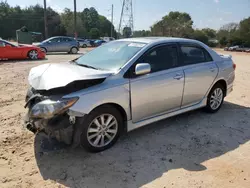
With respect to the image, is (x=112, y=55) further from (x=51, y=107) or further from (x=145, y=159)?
(x=145, y=159)

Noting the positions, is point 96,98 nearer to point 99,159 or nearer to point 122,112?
point 122,112

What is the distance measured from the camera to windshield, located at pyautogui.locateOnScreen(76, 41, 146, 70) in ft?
13.2

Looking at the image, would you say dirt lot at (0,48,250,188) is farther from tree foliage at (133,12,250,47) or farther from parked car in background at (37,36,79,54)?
tree foliage at (133,12,250,47)

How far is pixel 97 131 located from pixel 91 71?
0.90 meters

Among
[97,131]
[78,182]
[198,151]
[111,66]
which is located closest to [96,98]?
[97,131]

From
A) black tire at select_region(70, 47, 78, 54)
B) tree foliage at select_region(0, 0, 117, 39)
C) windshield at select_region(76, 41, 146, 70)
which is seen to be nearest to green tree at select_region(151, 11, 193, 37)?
tree foliage at select_region(0, 0, 117, 39)

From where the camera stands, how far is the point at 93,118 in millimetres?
3486

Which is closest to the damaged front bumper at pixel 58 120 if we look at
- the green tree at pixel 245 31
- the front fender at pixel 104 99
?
the front fender at pixel 104 99

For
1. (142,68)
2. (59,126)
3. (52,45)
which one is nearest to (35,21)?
(52,45)

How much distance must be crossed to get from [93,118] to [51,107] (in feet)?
1.93

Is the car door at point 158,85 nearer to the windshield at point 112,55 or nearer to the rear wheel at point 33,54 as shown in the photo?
the windshield at point 112,55

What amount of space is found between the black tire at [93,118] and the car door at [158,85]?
274 mm

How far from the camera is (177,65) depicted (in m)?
4.51

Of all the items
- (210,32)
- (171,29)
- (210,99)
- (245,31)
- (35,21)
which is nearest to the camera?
(210,99)
